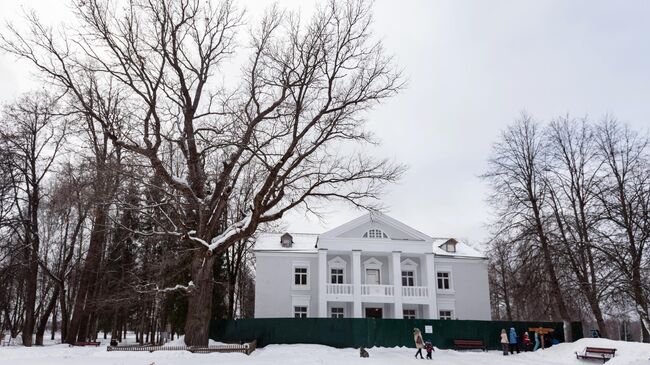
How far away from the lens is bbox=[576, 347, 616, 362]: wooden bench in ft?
65.9

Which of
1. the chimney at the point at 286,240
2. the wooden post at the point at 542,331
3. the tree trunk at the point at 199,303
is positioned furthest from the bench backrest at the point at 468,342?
the chimney at the point at 286,240

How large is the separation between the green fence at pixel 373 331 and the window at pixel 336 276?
34.4 ft

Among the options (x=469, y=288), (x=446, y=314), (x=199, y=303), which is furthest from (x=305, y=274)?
(x=199, y=303)

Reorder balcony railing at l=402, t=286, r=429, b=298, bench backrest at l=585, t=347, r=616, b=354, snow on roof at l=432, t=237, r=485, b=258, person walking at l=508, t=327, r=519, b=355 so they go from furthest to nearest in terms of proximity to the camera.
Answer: snow on roof at l=432, t=237, r=485, b=258, balcony railing at l=402, t=286, r=429, b=298, person walking at l=508, t=327, r=519, b=355, bench backrest at l=585, t=347, r=616, b=354

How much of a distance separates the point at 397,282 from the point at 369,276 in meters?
3.64

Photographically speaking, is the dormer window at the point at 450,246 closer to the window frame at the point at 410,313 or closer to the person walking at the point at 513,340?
the window frame at the point at 410,313

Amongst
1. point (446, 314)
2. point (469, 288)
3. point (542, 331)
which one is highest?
point (469, 288)

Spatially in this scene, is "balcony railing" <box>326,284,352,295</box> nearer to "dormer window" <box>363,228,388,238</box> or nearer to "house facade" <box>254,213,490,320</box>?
"house facade" <box>254,213,490,320</box>

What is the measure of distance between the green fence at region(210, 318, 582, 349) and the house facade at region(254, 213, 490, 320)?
23.2 ft

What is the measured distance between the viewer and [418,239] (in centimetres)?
3744

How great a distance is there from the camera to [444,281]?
1540 inches

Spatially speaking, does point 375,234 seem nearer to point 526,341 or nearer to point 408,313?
point 408,313

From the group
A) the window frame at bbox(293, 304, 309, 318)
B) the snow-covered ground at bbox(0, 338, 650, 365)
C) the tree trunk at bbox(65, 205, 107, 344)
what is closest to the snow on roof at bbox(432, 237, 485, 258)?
the window frame at bbox(293, 304, 309, 318)

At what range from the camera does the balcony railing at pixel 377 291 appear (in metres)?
35.7
